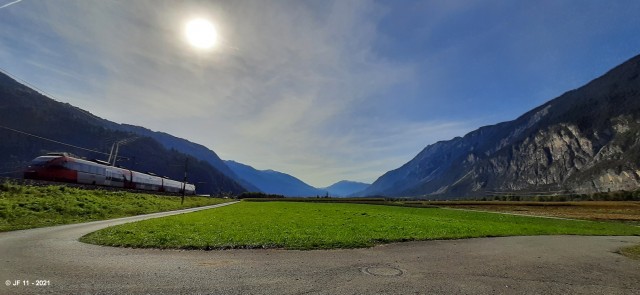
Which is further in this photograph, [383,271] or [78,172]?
[78,172]

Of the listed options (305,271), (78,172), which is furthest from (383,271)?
(78,172)

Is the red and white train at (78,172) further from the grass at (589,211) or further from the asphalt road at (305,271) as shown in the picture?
the grass at (589,211)

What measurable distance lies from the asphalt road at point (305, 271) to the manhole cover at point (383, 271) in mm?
43

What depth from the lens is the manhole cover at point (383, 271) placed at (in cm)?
1356

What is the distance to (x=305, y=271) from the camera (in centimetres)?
1354

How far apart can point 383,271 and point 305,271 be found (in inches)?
135

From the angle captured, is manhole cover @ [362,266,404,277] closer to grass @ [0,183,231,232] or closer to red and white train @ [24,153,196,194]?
grass @ [0,183,231,232]

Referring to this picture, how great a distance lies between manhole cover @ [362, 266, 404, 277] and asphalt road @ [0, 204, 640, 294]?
4 centimetres

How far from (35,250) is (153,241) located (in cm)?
544

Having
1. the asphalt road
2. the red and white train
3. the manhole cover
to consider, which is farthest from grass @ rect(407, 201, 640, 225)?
the red and white train

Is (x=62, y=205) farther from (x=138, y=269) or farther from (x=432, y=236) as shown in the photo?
(x=432, y=236)

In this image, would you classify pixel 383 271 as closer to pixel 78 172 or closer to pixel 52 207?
pixel 52 207

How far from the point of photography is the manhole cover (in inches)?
534

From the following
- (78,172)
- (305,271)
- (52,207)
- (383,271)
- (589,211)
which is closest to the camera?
(305,271)
